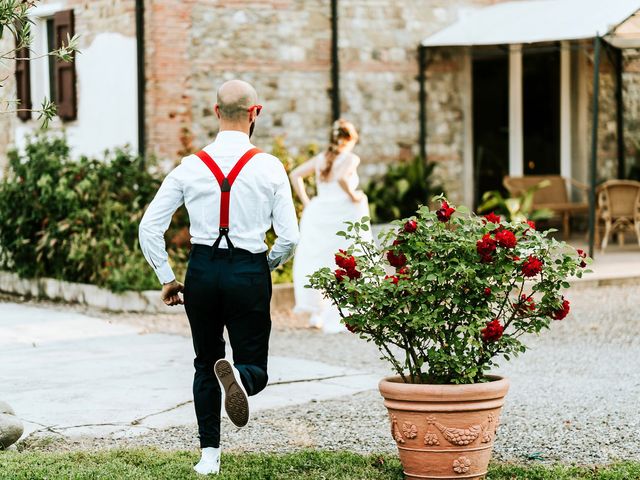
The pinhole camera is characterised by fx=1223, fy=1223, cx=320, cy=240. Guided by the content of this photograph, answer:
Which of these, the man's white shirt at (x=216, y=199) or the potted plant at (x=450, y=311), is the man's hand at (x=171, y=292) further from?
the potted plant at (x=450, y=311)

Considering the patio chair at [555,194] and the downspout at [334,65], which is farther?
the patio chair at [555,194]

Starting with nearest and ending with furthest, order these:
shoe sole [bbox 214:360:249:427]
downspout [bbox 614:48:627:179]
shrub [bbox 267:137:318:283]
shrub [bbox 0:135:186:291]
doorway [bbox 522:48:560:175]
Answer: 1. shoe sole [bbox 214:360:249:427]
2. shrub [bbox 0:135:186:291]
3. shrub [bbox 267:137:318:283]
4. doorway [bbox 522:48:560:175]
5. downspout [bbox 614:48:627:179]

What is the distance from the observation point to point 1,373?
855cm

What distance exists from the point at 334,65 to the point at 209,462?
10514 millimetres

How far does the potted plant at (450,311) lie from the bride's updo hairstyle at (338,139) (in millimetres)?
5299

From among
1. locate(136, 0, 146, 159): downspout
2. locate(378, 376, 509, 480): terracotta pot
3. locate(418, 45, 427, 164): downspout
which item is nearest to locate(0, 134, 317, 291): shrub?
locate(136, 0, 146, 159): downspout

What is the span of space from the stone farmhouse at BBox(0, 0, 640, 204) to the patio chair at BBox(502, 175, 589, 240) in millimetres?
536

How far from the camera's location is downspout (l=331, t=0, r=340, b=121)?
50.6ft

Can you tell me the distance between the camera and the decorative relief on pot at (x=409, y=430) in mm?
5254

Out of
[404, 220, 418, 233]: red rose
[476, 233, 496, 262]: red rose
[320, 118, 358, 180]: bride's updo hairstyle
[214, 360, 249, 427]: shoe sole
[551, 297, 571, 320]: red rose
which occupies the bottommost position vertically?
[214, 360, 249, 427]: shoe sole

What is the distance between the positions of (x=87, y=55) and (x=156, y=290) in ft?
14.8

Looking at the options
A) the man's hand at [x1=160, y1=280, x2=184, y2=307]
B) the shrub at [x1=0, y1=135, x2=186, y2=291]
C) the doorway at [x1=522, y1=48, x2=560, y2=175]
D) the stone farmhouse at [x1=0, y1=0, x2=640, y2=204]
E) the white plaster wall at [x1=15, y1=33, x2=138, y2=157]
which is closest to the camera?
the man's hand at [x1=160, y1=280, x2=184, y2=307]

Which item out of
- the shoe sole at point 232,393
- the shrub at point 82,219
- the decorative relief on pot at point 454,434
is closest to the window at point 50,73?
the shrub at point 82,219

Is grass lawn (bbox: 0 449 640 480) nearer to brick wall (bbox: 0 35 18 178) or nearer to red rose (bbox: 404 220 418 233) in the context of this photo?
red rose (bbox: 404 220 418 233)
